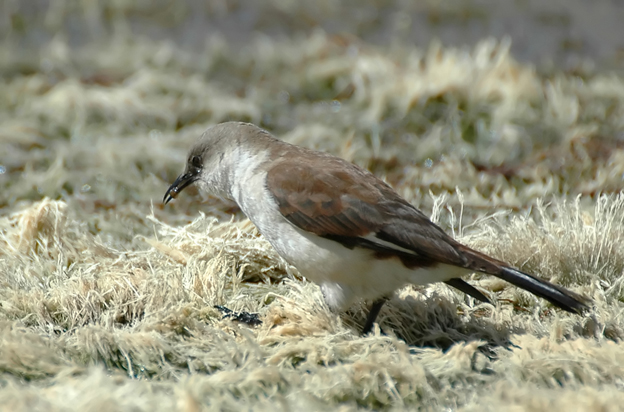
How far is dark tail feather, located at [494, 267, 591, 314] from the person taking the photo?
284 cm

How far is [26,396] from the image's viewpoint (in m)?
2.25

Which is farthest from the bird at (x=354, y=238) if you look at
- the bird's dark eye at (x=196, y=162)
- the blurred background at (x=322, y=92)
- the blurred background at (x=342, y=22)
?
the blurred background at (x=342, y=22)

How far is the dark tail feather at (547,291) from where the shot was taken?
2.84 meters

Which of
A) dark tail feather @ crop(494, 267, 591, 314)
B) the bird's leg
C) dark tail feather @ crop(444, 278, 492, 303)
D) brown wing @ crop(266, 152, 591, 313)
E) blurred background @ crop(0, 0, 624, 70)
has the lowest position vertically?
the bird's leg

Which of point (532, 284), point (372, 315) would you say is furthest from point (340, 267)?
point (532, 284)

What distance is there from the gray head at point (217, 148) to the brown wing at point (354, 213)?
37 centimetres

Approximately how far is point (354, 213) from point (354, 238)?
114 mm

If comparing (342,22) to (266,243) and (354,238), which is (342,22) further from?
(354,238)

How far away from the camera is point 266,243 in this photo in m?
3.79

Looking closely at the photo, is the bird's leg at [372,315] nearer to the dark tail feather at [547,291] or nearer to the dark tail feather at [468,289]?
the dark tail feather at [468,289]

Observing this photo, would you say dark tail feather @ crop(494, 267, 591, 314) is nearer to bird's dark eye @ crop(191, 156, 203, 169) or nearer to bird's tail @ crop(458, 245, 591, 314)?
bird's tail @ crop(458, 245, 591, 314)

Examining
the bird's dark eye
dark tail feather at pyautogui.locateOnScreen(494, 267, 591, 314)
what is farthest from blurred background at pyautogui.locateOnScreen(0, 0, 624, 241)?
dark tail feather at pyautogui.locateOnScreen(494, 267, 591, 314)

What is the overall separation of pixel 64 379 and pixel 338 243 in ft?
4.10

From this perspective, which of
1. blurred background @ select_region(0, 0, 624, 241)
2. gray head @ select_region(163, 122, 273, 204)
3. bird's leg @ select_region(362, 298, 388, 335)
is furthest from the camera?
blurred background @ select_region(0, 0, 624, 241)
